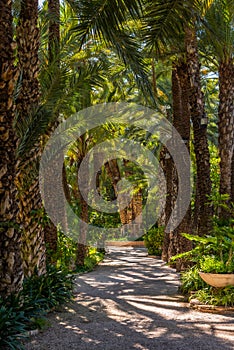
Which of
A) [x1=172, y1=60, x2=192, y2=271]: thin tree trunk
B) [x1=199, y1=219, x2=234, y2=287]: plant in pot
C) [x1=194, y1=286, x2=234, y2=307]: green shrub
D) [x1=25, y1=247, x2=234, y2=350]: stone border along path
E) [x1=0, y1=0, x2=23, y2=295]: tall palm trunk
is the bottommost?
[x1=25, y1=247, x2=234, y2=350]: stone border along path

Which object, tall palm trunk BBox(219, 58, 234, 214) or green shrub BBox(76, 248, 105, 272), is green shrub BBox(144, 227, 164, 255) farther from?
tall palm trunk BBox(219, 58, 234, 214)

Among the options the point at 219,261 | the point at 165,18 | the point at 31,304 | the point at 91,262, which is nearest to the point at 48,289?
the point at 31,304

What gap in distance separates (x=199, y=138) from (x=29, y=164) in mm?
4124

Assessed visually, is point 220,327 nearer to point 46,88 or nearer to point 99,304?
point 99,304

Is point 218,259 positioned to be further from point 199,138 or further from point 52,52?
point 52,52

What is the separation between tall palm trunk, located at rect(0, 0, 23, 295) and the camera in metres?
6.37

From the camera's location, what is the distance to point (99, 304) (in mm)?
8680

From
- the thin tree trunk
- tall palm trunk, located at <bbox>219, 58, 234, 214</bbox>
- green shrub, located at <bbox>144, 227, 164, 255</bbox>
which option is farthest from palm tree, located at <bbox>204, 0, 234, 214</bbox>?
green shrub, located at <bbox>144, 227, 164, 255</bbox>

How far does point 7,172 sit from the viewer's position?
6410 millimetres

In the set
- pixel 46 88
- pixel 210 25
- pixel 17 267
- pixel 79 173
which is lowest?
pixel 17 267

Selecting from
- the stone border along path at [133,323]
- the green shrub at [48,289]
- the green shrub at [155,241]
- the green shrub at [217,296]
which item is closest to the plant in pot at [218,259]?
the green shrub at [217,296]

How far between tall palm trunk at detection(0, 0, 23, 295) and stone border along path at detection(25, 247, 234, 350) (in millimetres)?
950

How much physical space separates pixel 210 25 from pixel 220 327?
7.34 meters

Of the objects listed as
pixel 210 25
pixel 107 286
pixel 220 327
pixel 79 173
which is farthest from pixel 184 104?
pixel 220 327
